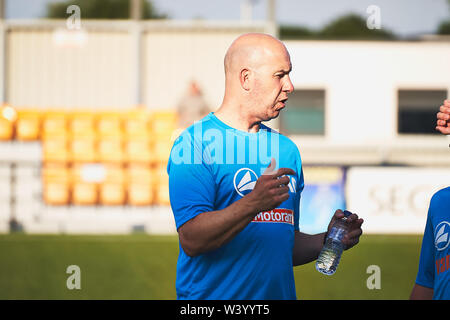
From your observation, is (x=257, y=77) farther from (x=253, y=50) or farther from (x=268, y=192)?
(x=268, y=192)

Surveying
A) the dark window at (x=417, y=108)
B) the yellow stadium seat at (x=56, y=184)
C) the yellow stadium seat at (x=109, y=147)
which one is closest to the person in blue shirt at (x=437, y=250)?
the yellow stadium seat at (x=56, y=184)

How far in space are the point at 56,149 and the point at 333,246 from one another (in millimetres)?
14112

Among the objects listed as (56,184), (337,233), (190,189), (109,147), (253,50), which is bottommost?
(56,184)

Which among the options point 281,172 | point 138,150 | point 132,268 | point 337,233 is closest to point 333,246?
point 337,233

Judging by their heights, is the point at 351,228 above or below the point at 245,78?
below

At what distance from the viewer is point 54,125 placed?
17.7 metres

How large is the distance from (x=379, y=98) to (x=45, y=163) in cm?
1221

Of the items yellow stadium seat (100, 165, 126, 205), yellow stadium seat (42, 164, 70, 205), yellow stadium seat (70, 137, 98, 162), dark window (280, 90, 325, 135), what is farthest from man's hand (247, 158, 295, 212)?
dark window (280, 90, 325, 135)

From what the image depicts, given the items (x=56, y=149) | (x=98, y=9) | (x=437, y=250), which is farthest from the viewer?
(x=98, y=9)

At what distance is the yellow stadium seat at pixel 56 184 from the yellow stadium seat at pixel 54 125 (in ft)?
6.10

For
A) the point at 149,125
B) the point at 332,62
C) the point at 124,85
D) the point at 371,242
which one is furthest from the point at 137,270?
the point at 332,62

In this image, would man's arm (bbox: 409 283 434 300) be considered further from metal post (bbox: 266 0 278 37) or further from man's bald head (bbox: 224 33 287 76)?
metal post (bbox: 266 0 278 37)

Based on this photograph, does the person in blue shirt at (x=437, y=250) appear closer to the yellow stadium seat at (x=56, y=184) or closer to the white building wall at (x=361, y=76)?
the yellow stadium seat at (x=56, y=184)

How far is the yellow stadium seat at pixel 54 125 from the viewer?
17016 mm
